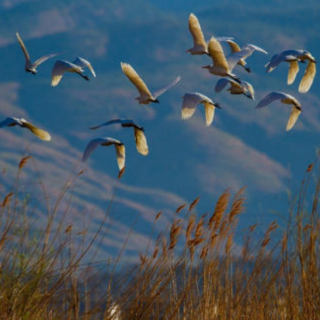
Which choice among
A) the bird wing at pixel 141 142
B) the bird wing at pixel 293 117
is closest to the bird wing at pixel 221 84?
the bird wing at pixel 293 117

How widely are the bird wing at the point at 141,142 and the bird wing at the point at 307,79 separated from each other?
3.28 feet

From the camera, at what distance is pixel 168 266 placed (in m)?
2.75

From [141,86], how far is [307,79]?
992 millimetres

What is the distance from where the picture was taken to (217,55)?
84.4 inches

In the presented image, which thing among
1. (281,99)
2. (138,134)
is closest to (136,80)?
(138,134)

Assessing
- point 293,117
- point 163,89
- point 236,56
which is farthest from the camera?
point 293,117

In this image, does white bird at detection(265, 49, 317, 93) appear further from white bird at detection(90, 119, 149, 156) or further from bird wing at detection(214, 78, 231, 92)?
white bird at detection(90, 119, 149, 156)

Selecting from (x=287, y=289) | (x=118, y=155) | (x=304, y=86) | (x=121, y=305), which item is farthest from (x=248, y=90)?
(x=121, y=305)

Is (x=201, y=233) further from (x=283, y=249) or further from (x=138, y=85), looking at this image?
(x=138, y=85)

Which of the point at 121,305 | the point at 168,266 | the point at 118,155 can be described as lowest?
the point at 121,305

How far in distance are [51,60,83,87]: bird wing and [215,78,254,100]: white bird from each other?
1.86ft

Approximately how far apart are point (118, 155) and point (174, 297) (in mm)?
1027

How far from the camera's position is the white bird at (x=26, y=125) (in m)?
1.93

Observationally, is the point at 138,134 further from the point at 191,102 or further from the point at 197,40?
the point at 197,40
